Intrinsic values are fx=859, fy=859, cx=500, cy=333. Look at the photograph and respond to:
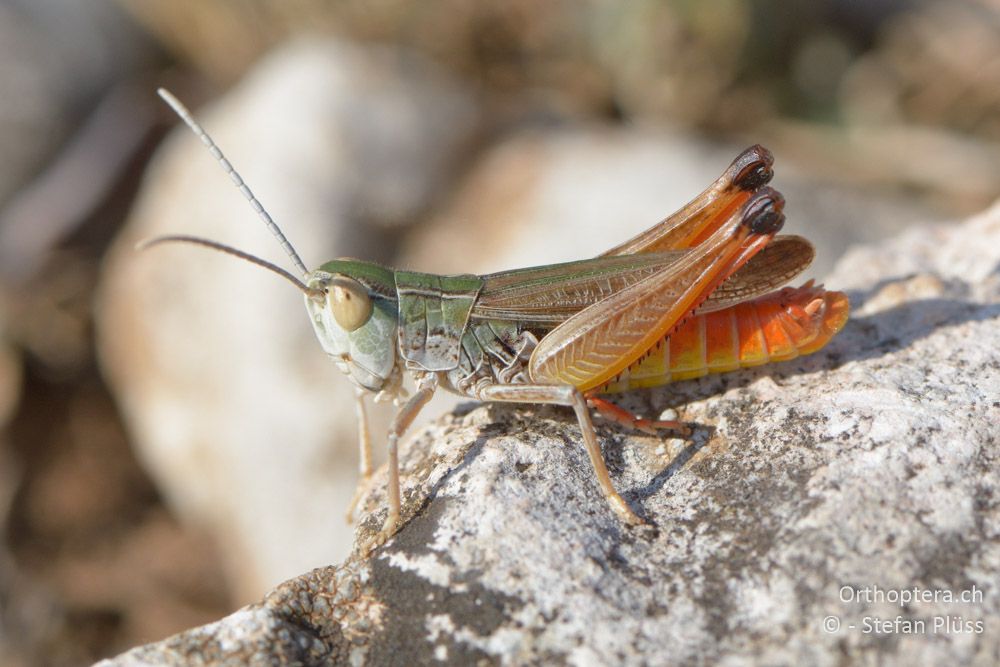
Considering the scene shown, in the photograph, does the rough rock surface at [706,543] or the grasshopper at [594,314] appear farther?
the grasshopper at [594,314]

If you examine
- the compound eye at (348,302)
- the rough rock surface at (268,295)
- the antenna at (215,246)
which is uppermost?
the rough rock surface at (268,295)

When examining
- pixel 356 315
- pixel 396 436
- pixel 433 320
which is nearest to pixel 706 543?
pixel 396 436

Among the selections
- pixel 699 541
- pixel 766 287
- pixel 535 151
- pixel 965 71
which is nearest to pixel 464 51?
pixel 535 151

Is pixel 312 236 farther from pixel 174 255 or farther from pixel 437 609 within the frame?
pixel 437 609

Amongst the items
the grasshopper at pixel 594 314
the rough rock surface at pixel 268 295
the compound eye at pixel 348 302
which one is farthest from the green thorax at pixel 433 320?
the rough rock surface at pixel 268 295

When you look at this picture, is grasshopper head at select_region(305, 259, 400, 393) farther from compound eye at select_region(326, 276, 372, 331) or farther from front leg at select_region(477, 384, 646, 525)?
front leg at select_region(477, 384, 646, 525)

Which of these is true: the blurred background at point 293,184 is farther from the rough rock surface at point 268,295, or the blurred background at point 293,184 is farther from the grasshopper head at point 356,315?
the grasshopper head at point 356,315
